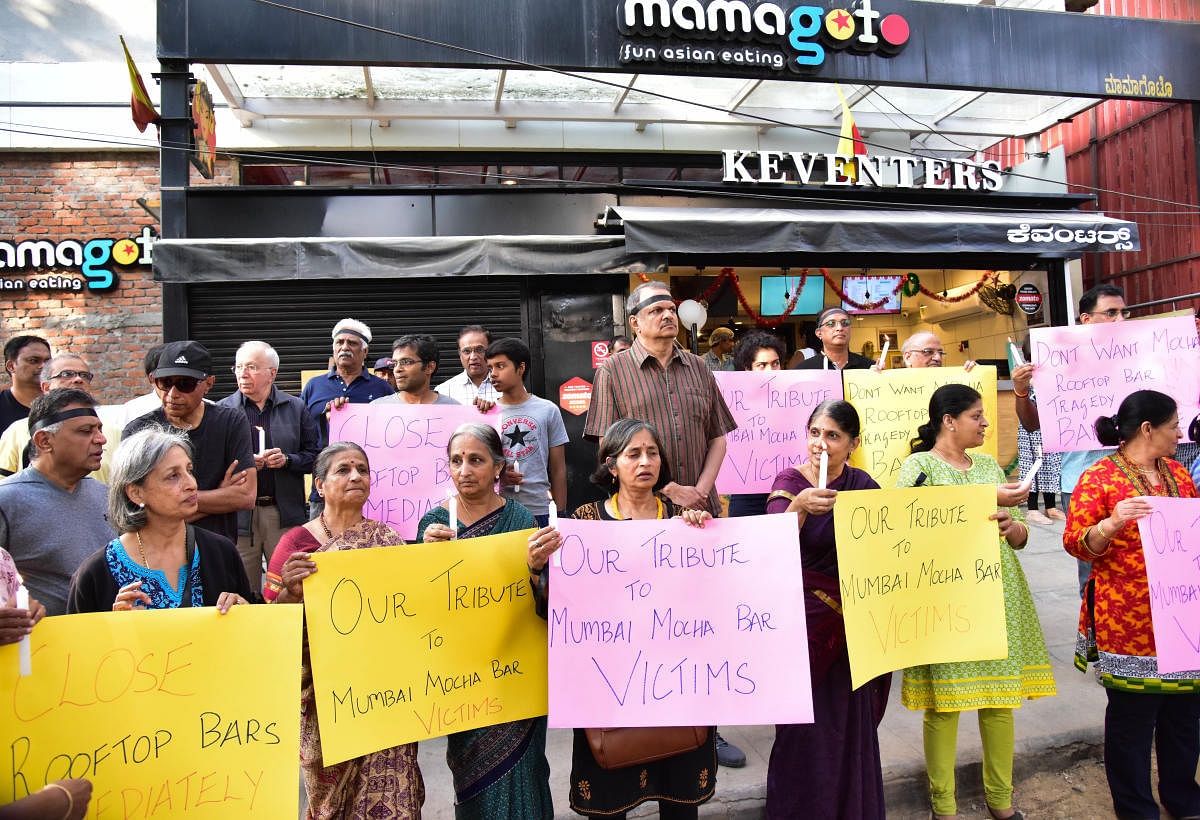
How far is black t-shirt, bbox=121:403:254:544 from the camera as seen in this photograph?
3236mm

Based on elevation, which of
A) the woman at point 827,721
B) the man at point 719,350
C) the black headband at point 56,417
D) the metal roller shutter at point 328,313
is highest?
the metal roller shutter at point 328,313

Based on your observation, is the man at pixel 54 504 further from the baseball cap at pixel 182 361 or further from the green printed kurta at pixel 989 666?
the green printed kurta at pixel 989 666

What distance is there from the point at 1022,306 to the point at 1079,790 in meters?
8.13

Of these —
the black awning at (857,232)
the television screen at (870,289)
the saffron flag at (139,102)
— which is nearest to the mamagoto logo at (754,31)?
the black awning at (857,232)

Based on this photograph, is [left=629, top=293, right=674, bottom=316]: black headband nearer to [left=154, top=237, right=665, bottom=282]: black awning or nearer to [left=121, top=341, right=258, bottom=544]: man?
[left=121, top=341, right=258, bottom=544]: man

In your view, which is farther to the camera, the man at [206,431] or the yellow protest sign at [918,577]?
the man at [206,431]

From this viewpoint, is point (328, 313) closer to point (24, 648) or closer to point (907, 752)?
point (24, 648)

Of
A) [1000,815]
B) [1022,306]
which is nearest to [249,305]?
[1000,815]

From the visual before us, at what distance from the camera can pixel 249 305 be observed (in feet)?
25.8

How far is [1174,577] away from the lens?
9.59 feet

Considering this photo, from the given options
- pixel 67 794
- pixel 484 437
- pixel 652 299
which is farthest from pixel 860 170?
pixel 67 794

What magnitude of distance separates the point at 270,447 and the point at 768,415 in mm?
2828

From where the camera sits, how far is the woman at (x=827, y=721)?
8.80 ft

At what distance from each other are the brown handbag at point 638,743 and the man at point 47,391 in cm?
276
